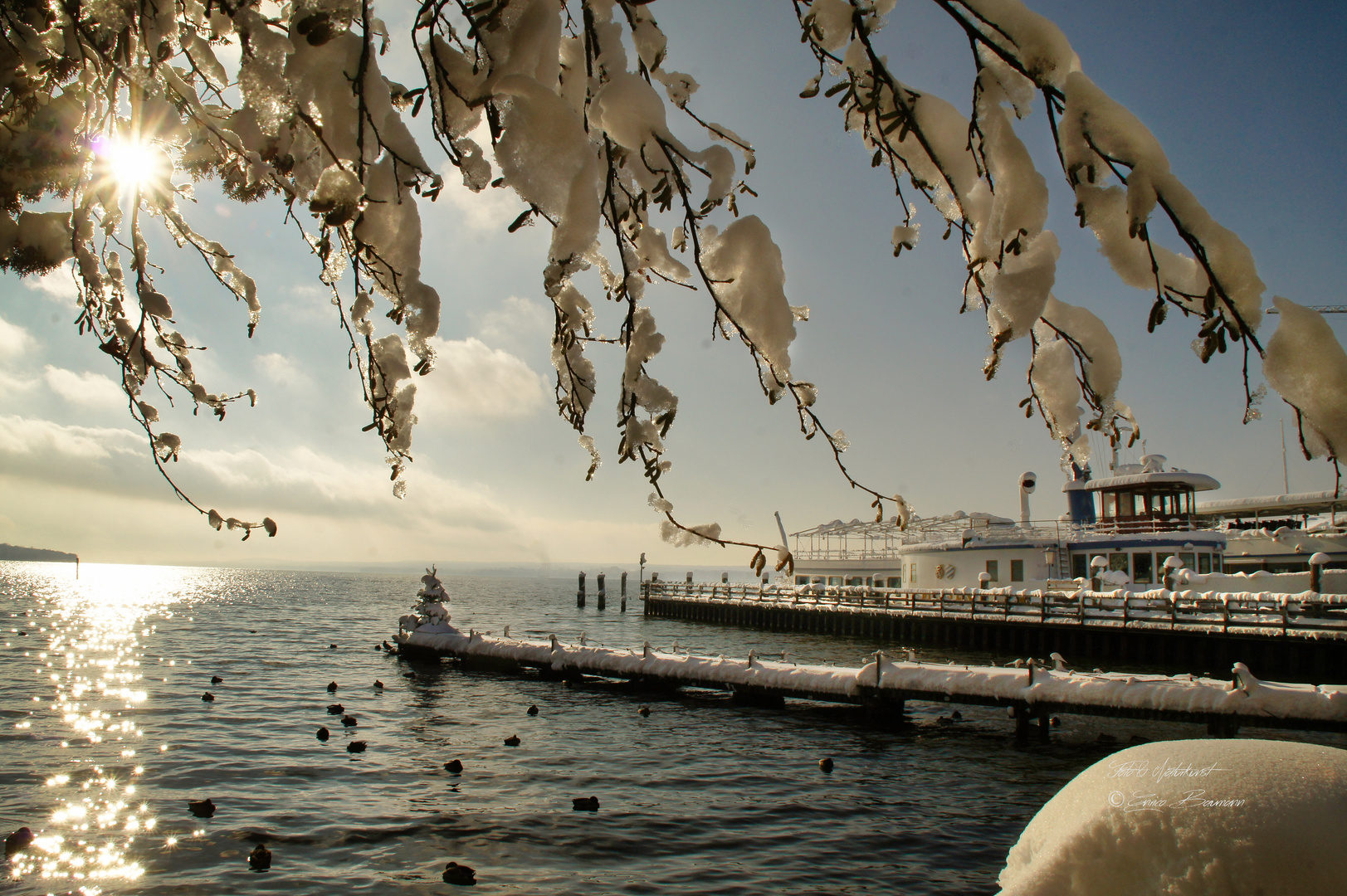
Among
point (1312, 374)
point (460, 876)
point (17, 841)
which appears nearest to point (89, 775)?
point (17, 841)

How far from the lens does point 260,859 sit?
9.49 meters

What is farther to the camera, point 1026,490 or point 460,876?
point 1026,490

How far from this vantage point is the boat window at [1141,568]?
34.3 meters

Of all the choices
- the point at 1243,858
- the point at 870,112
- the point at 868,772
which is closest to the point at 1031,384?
the point at 870,112

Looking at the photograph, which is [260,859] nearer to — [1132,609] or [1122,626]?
[1122,626]

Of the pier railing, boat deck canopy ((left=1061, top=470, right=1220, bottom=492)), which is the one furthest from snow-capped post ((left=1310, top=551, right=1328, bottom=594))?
boat deck canopy ((left=1061, top=470, right=1220, bottom=492))

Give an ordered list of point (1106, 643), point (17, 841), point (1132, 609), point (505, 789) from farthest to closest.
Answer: point (1106, 643) → point (1132, 609) → point (505, 789) → point (17, 841)

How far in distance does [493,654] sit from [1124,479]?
3020 cm

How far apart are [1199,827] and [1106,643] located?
28477mm

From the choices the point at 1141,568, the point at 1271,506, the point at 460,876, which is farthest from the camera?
the point at 1271,506

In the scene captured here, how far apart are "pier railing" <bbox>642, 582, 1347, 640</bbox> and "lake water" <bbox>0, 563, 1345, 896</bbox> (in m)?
9.41

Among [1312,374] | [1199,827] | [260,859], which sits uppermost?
[1312,374]

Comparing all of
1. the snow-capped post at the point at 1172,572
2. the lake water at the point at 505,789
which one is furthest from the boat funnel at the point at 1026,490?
the lake water at the point at 505,789

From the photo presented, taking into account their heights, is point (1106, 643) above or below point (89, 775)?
above
